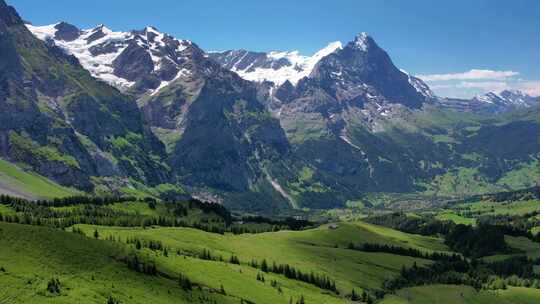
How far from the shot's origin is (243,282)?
185375 mm

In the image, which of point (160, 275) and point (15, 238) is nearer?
point (15, 238)

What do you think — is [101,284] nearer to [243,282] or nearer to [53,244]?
[53,244]

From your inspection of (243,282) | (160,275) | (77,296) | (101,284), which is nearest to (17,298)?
(77,296)

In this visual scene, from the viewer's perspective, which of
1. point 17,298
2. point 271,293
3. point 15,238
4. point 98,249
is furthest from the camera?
point 271,293

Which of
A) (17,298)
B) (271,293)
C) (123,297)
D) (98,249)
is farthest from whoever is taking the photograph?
(271,293)

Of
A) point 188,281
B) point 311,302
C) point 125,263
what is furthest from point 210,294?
point 311,302

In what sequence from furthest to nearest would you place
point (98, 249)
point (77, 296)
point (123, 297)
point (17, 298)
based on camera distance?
point (98, 249), point (123, 297), point (77, 296), point (17, 298)

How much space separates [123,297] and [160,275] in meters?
27.1

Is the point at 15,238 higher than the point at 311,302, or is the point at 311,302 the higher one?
the point at 15,238

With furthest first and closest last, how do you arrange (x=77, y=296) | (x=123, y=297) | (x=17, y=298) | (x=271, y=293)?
(x=271, y=293) < (x=123, y=297) < (x=77, y=296) < (x=17, y=298)

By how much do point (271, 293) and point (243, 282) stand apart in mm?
9084

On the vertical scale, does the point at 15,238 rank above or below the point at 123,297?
above

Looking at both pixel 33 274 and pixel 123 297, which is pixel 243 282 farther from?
pixel 33 274

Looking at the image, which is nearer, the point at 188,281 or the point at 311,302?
the point at 188,281
